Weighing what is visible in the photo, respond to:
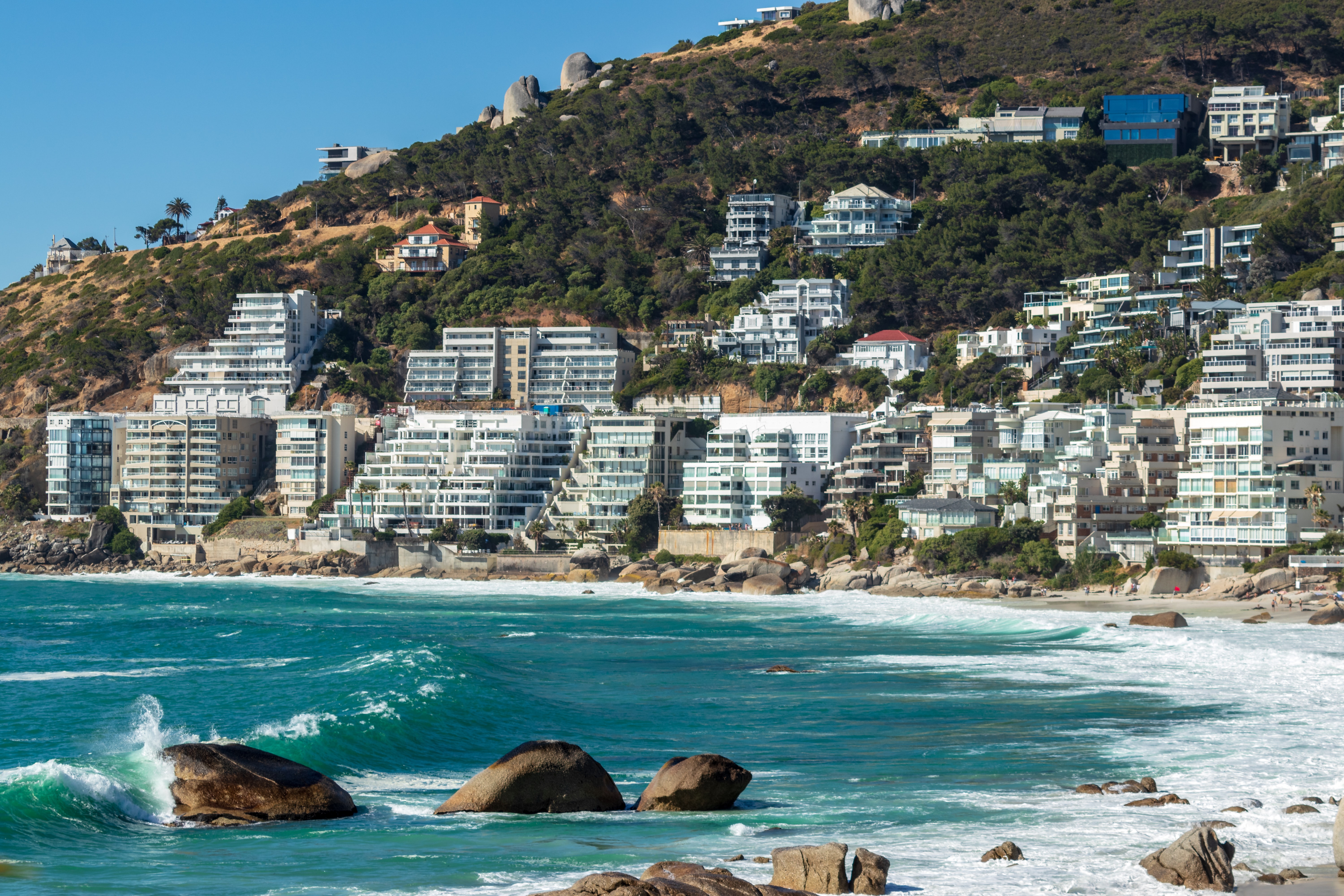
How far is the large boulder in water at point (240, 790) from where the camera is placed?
21719 millimetres

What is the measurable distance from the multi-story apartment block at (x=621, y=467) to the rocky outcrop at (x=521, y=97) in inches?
2627

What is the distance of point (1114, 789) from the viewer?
2361cm

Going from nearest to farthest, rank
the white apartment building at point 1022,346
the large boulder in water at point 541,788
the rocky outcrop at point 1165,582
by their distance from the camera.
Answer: the large boulder in water at point 541,788 < the rocky outcrop at point 1165,582 < the white apartment building at point 1022,346

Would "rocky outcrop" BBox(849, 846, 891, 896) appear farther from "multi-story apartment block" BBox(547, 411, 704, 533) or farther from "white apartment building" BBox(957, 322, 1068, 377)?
"white apartment building" BBox(957, 322, 1068, 377)

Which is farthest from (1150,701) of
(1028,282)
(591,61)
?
(591,61)

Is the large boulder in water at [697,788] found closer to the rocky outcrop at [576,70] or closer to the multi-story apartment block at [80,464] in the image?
the multi-story apartment block at [80,464]

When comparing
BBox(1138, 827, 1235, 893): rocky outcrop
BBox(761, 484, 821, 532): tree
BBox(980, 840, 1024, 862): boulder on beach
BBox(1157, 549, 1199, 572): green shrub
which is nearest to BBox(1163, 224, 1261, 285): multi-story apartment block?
BBox(761, 484, 821, 532): tree

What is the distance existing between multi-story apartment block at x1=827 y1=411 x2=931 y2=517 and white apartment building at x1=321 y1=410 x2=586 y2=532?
18631 millimetres

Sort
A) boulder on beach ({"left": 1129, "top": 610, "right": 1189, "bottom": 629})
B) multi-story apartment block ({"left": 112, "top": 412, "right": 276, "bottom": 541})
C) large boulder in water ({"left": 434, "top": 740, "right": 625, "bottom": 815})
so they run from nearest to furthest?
large boulder in water ({"left": 434, "top": 740, "right": 625, "bottom": 815}), boulder on beach ({"left": 1129, "top": 610, "right": 1189, "bottom": 629}), multi-story apartment block ({"left": 112, "top": 412, "right": 276, "bottom": 541})

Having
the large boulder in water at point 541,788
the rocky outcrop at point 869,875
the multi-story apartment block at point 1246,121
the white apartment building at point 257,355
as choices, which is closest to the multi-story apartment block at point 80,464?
the white apartment building at point 257,355

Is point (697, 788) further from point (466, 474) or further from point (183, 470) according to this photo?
point (183, 470)

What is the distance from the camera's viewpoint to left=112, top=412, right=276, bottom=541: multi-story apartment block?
104125 mm

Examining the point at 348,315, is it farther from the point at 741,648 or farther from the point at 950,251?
the point at 741,648

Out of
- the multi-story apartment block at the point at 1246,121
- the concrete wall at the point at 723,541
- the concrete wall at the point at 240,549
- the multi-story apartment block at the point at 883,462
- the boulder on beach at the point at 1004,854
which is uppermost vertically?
the multi-story apartment block at the point at 1246,121
